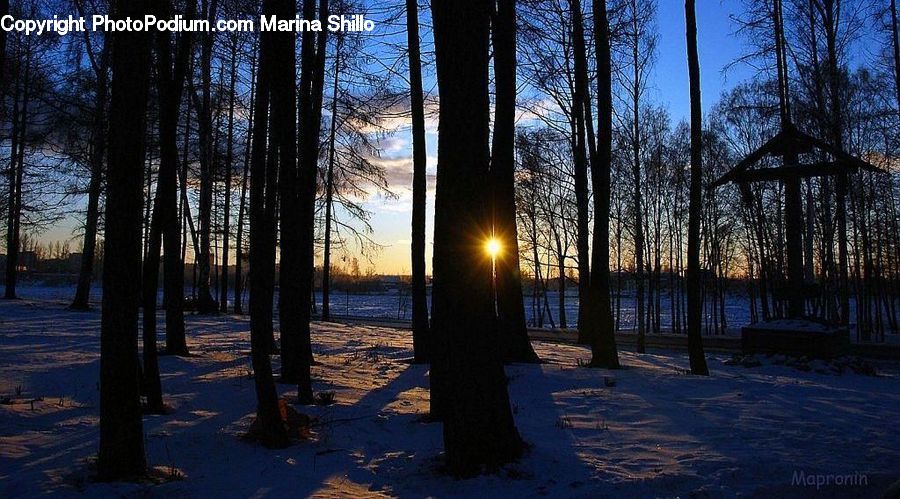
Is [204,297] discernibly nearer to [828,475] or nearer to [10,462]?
[10,462]

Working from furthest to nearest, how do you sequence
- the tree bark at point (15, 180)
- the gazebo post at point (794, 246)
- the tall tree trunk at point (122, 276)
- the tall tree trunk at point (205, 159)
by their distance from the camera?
the tree bark at point (15, 180) → the tall tree trunk at point (205, 159) → the gazebo post at point (794, 246) → the tall tree trunk at point (122, 276)

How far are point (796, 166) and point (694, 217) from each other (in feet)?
18.6

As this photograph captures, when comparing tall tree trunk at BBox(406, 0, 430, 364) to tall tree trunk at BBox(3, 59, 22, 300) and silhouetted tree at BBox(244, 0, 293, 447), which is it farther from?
tall tree trunk at BBox(3, 59, 22, 300)

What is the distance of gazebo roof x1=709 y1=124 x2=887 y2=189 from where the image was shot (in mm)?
15523

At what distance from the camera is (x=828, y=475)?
187 inches

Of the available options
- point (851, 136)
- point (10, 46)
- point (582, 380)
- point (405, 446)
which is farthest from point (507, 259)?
point (851, 136)

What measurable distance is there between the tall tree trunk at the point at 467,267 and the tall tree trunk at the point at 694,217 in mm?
7660

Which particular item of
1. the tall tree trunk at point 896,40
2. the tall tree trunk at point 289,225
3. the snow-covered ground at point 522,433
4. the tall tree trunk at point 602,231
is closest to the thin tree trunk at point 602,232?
the tall tree trunk at point 602,231

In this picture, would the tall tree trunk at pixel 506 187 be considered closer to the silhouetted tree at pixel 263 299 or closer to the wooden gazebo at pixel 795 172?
the silhouetted tree at pixel 263 299

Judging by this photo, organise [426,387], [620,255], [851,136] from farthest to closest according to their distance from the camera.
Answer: [620,255], [851,136], [426,387]

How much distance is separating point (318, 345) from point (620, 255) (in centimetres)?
2437

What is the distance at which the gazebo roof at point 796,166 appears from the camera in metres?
15.5

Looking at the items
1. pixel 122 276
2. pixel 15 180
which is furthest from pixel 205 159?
pixel 122 276

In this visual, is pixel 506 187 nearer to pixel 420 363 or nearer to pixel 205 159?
pixel 420 363
